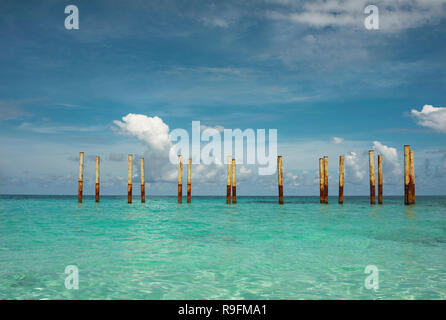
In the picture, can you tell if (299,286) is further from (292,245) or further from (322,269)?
(292,245)

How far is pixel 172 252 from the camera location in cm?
1009

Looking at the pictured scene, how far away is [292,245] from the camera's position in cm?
1135

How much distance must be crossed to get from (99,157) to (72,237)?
857 inches

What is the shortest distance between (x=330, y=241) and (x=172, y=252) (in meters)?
5.67

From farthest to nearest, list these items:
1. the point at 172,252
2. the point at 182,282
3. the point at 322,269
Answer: the point at 172,252 → the point at 322,269 → the point at 182,282

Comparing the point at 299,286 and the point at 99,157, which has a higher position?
the point at 99,157

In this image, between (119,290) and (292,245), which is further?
(292,245)

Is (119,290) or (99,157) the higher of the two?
(99,157)
